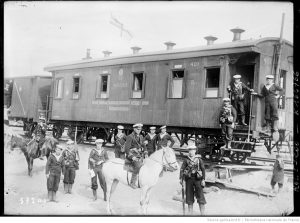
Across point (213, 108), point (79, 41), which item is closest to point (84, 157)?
point (79, 41)

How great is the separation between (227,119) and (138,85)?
316cm

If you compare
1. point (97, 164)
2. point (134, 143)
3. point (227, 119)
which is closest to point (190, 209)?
point (134, 143)

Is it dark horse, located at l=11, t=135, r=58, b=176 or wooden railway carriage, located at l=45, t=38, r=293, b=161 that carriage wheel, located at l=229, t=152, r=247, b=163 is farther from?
dark horse, located at l=11, t=135, r=58, b=176

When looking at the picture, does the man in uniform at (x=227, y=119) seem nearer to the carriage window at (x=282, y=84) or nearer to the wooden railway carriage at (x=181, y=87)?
the wooden railway carriage at (x=181, y=87)

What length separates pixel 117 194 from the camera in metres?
8.43

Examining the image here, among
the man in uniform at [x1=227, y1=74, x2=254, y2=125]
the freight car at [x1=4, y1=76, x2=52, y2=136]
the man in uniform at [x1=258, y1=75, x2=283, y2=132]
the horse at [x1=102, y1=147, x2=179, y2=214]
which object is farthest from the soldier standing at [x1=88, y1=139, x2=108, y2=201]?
the freight car at [x1=4, y1=76, x2=52, y2=136]

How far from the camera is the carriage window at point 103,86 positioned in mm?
11562

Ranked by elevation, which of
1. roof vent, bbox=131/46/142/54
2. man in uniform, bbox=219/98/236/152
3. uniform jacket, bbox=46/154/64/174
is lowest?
uniform jacket, bbox=46/154/64/174

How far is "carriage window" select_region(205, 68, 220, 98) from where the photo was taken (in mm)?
9445

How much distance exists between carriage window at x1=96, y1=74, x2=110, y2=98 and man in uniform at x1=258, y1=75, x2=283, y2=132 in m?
4.97

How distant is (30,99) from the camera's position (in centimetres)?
1450

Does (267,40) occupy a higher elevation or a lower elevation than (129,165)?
higher

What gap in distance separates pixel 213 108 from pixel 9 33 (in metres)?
5.49

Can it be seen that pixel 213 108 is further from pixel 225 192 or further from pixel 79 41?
pixel 79 41
